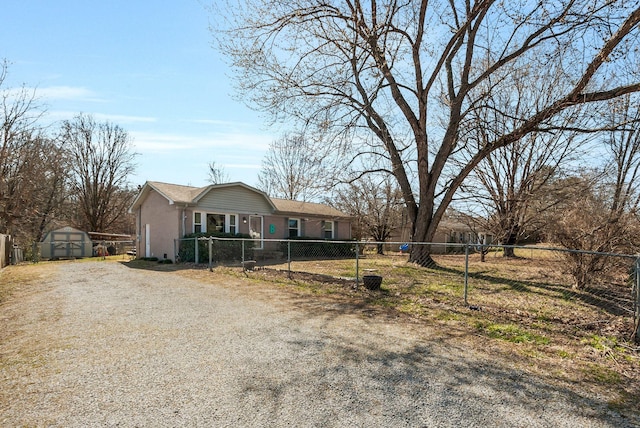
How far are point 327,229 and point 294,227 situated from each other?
287cm

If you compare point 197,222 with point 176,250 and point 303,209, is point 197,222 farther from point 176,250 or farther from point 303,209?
point 303,209

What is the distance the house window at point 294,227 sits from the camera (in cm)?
2116

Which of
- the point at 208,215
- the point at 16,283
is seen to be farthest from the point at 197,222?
the point at 16,283

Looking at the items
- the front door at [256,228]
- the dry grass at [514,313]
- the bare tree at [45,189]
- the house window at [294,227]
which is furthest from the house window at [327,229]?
the bare tree at [45,189]

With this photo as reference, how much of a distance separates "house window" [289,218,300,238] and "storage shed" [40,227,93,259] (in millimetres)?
12592

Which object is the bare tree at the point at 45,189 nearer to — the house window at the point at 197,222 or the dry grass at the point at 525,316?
the house window at the point at 197,222

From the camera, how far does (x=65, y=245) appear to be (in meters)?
21.5

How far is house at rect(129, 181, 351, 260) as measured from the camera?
16.2 meters

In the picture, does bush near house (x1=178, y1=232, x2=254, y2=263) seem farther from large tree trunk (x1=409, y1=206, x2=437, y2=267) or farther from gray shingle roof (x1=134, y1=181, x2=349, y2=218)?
large tree trunk (x1=409, y1=206, x2=437, y2=267)

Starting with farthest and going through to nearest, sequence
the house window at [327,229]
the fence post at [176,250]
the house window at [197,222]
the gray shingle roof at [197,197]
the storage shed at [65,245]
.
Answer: the house window at [327,229], the storage shed at [65,245], the house window at [197,222], the gray shingle roof at [197,197], the fence post at [176,250]

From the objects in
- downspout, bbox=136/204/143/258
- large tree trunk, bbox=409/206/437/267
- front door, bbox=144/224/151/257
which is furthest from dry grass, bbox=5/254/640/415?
downspout, bbox=136/204/143/258

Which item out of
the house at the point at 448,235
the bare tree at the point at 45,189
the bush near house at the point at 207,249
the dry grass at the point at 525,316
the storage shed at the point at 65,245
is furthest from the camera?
the house at the point at 448,235

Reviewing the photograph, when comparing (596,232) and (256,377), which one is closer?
(256,377)

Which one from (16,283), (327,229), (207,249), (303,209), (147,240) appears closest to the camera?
(16,283)
